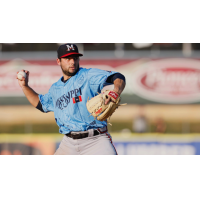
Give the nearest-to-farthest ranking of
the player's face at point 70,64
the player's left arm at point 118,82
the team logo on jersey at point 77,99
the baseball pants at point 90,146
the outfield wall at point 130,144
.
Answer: the player's left arm at point 118,82 < the baseball pants at point 90,146 < the team logo on jersey at point 77,99 < the player's face at point 70,64 < the outfield wall at point 130,144

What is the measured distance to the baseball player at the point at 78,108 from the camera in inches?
104

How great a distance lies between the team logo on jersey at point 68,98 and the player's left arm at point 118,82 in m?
0.41

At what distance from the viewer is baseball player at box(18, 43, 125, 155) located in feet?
8.66

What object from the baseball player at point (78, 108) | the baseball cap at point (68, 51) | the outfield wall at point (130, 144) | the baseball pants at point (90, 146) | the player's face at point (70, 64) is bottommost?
the outfield wall at point (130, 144)

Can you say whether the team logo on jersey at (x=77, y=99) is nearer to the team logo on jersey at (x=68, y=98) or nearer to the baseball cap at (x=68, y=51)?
the team logo on jersey at (x=68, y=98)

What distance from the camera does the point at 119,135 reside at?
545 centimetres

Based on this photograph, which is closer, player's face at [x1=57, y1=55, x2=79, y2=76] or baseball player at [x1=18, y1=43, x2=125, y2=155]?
baseball player at [x1=18, y1=43, x2=125, y2=155]

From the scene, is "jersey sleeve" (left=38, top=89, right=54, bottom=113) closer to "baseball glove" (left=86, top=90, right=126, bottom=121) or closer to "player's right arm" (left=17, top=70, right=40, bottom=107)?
"player's right arm" (left=17, top=70, right=40, bottom=107)

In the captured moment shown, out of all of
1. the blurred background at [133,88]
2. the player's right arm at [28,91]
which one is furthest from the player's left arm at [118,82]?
the blurred background at [133,88]

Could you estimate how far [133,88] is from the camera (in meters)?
5.55

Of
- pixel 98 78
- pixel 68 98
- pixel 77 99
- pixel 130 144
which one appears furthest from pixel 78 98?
pixel 130 144

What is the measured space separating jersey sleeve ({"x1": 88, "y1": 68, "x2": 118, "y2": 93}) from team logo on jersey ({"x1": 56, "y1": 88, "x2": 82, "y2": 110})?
18 cm

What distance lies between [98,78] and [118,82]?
0.35 metres

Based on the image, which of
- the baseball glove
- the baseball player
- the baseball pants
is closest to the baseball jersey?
the baseball player
